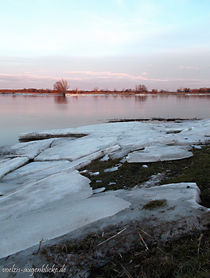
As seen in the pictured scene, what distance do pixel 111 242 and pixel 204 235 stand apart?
3.71ft

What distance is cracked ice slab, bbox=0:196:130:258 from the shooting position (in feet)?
8.69

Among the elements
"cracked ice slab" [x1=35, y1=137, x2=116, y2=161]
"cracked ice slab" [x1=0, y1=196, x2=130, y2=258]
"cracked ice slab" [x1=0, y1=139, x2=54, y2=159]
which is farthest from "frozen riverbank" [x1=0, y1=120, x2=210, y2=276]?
"cracked ice slab" [x1=0, y1=139, x2=54, y2=159]

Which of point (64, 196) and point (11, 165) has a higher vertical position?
point (64, 196)

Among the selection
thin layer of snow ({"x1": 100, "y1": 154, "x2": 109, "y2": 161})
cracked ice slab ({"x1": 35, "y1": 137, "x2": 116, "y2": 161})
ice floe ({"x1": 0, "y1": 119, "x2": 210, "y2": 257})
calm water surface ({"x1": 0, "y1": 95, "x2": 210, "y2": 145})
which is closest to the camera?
ice floe ({"x1": 0, "y1": 119, "x2": 210, "y2": 257})

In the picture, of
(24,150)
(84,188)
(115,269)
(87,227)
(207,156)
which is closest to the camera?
(115,269)

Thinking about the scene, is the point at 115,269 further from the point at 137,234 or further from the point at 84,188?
the point at 84,188

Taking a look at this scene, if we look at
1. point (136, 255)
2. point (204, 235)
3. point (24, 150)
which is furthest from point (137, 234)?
point (24, 150)

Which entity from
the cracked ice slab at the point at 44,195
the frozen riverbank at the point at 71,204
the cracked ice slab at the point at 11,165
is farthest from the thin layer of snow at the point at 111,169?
the cracked ice slab at the point at 11,165

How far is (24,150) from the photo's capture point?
10.1m

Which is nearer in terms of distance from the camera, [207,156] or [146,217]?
[146,217]

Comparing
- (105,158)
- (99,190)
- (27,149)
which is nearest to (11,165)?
(27,149)

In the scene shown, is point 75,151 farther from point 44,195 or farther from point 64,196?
A: point 64,196

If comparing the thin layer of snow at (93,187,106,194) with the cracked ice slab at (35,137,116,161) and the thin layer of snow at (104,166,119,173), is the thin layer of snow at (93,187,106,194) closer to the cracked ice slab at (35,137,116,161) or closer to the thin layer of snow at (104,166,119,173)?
the thin layer of snow at (104,166,119,173)

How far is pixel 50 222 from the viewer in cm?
305
